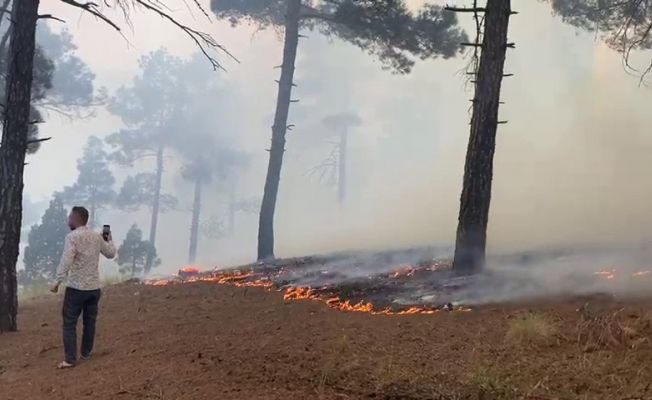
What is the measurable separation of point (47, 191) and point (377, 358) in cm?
14890

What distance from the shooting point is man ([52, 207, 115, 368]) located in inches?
266

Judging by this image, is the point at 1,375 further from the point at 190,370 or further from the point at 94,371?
the point at 190,370

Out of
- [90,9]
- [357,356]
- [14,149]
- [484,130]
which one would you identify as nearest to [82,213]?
[14,149]

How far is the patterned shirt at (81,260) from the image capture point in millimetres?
6762

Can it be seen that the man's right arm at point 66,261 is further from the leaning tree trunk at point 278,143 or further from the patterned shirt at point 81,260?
the leaning tree trunk at point 278,143

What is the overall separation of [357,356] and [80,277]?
3.40 meters

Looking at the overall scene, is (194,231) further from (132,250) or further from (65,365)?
(65,365)

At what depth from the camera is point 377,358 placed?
17.6ft

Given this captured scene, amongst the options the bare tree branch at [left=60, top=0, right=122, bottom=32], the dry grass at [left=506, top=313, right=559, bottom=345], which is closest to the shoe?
the dry grass at [left=506, top=313, right=559, bottom=345]

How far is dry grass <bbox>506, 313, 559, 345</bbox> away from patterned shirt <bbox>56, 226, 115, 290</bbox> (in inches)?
177

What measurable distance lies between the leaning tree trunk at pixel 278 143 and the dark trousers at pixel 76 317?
10.6 meters

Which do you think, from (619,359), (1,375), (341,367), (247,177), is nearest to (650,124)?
(619,359)

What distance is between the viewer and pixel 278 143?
1795 cm

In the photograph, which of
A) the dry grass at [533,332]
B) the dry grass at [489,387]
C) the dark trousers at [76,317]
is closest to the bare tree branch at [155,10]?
the dark trousers at [76,317]
